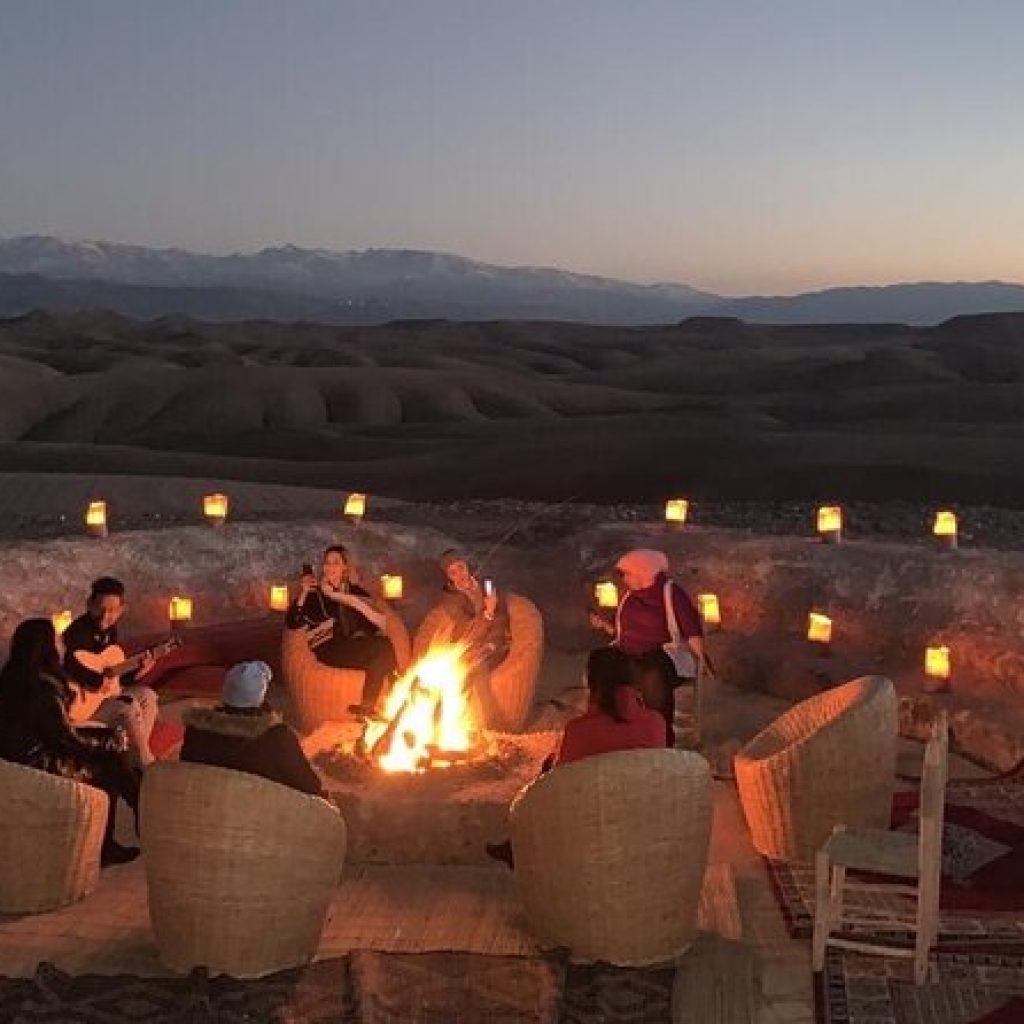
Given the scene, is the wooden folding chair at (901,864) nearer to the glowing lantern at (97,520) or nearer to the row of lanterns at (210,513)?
the row of lanterns at (210,513)

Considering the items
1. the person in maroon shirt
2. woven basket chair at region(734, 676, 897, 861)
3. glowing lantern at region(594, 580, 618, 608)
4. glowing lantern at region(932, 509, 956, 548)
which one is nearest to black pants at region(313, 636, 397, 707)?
the person in maroon shirt

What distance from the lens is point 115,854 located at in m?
7.24

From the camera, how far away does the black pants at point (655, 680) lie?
28.0ft

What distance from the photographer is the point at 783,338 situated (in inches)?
3994

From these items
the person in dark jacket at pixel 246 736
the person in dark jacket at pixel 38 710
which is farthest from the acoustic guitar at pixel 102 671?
the person in dark jacket at pixel 246 736

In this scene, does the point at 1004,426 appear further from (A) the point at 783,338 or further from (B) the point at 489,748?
(A) the point at 783,338

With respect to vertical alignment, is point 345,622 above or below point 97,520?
below

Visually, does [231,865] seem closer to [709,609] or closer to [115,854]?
[115,854]

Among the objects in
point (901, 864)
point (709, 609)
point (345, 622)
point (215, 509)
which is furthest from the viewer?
point (215, 509)

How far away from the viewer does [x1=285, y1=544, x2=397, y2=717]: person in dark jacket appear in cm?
943

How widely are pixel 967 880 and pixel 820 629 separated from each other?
3558mm

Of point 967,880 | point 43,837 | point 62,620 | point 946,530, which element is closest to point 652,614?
point 967,880

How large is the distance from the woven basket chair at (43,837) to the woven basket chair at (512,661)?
319cm

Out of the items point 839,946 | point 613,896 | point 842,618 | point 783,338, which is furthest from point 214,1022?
point 783,338
